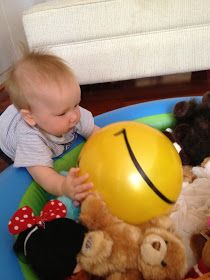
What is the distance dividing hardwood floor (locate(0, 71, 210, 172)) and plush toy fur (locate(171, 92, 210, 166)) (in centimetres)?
62

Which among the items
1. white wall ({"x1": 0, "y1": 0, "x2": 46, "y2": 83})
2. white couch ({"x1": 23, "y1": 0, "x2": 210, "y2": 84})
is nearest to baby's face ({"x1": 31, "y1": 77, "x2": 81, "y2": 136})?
white couch ({"x1": 23, "y1": 0, "x2": 210, "y2": 84})

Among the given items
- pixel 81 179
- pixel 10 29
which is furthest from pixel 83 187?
pixel 10 29

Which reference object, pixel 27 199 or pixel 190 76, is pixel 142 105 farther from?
pixel 190 76

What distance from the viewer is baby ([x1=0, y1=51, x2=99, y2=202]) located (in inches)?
29.4

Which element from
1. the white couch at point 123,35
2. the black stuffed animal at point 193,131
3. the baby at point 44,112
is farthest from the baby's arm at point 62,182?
the white couch at point 123,35

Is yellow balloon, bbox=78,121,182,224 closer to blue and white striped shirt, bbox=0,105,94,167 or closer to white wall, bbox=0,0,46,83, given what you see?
blue and white striped shirt, bbox=0,105,94,167

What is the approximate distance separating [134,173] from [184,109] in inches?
14.9

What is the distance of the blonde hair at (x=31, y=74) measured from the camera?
29.6 inches

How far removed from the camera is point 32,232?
64 centimetres

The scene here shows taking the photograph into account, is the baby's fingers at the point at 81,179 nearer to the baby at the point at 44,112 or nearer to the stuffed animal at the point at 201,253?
the baby at the point at 44,112

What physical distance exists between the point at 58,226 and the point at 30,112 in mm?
309

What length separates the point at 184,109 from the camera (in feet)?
3.03

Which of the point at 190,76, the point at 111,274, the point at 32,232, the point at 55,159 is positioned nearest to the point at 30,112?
the point at 55,159

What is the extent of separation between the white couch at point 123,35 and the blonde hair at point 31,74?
1.91 ft
